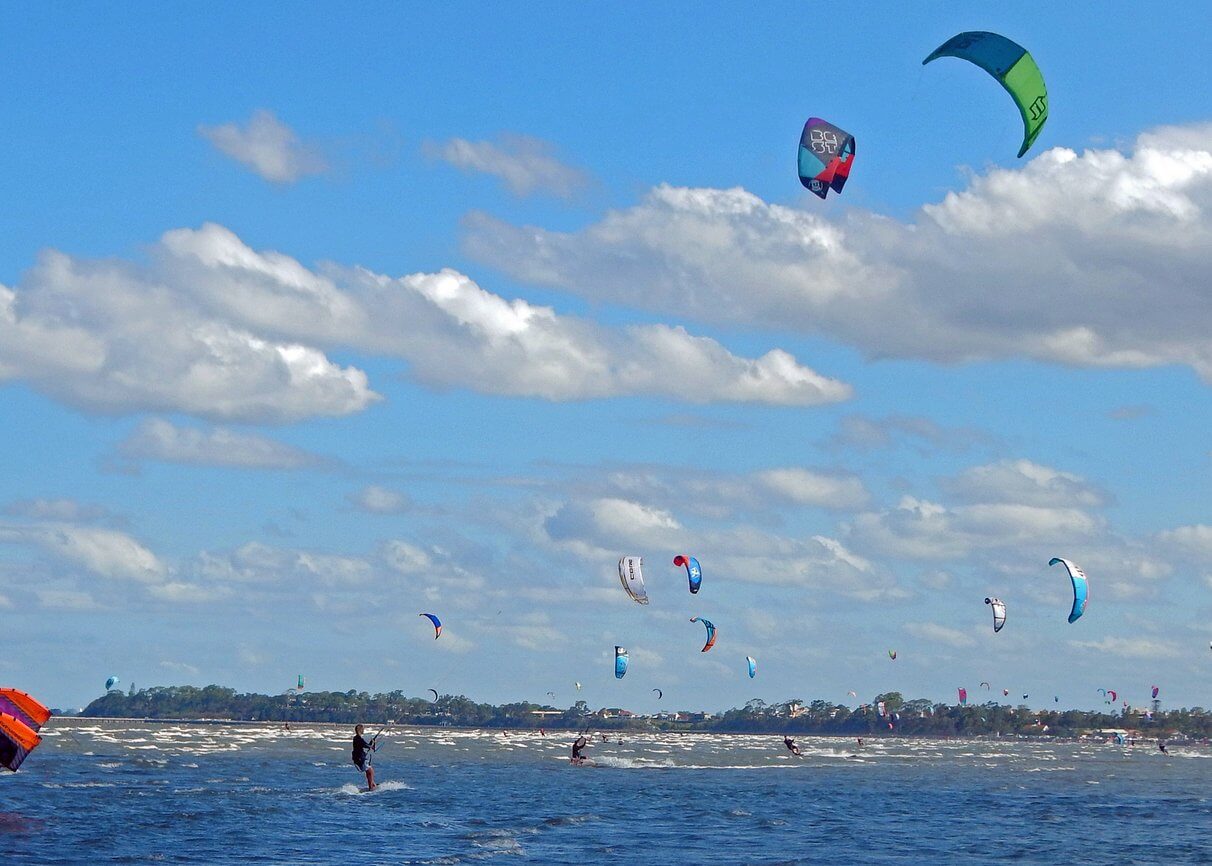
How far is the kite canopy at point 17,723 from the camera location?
33844 millimetres

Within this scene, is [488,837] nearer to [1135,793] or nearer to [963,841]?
[963,841]

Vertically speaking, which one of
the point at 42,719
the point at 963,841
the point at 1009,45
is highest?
the point at 1009,45

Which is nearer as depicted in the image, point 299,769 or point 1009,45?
point 1009,45

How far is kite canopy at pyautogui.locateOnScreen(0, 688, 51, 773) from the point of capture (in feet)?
111

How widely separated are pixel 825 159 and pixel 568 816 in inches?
676

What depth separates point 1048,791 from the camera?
54.0m

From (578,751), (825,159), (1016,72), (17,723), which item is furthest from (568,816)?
(578,751)

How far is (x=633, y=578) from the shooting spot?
52.6 m

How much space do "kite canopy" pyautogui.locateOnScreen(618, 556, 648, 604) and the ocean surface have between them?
21.1 ft

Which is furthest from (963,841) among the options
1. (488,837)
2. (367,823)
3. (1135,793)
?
(1135,793)

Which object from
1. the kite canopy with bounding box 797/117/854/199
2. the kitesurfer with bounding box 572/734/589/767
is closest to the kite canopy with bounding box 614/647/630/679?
the kitesurfer with bounding box 572/734/589/767

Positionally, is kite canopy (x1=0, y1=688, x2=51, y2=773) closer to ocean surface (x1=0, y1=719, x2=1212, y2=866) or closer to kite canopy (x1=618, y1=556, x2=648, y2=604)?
ocean surface (x1=0, y1=719, x2=1212, y2=866)

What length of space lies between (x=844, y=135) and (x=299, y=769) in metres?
35.9

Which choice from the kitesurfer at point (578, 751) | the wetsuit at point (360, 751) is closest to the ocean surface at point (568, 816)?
the kitesurfer at point (578, 751)
